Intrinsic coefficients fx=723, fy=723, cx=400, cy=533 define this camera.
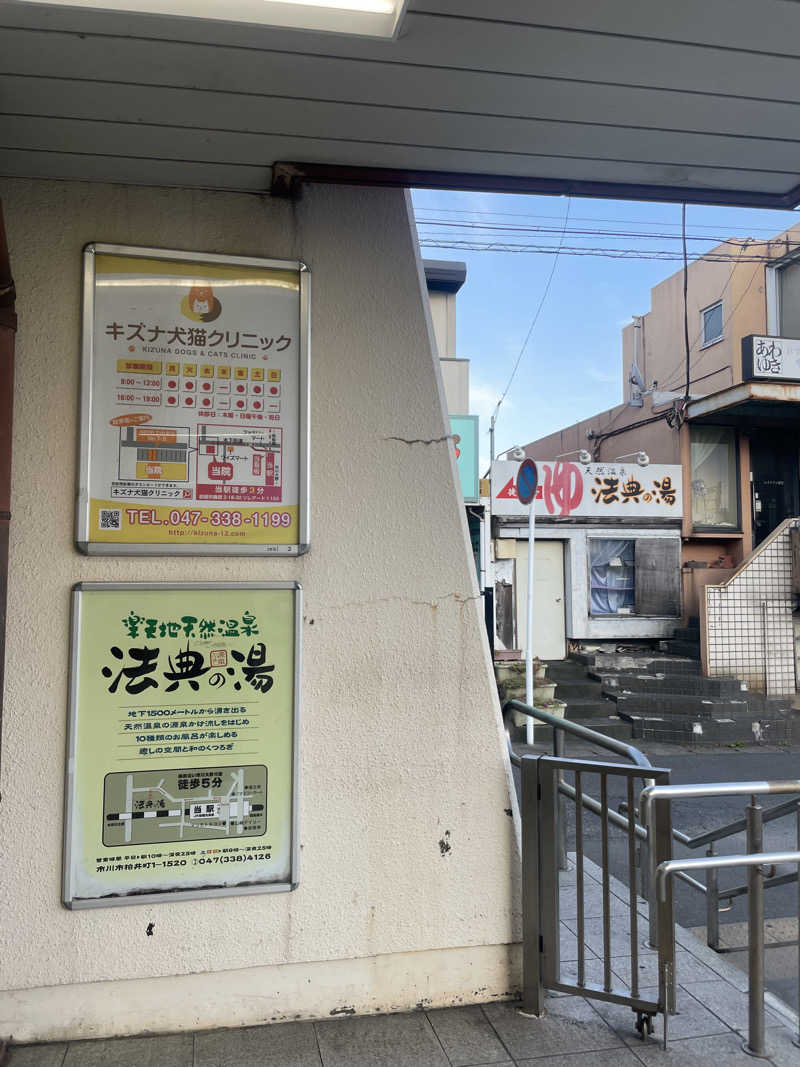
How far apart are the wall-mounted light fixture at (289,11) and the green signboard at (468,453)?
10.7 meters

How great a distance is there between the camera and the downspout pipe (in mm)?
2486

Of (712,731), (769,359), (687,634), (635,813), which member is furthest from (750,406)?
(635,813)

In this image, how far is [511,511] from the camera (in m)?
13.3

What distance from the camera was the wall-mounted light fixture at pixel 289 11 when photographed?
1914 millimetres

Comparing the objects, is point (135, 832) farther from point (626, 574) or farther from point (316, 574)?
point (626, 574)

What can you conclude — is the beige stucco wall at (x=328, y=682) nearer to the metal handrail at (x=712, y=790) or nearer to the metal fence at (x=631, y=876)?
the metal fence at (x=631, y=876)

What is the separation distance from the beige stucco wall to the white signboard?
1036 centimetres

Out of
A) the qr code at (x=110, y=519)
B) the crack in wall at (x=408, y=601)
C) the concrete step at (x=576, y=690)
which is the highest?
the qr code at (x=110, y=519)

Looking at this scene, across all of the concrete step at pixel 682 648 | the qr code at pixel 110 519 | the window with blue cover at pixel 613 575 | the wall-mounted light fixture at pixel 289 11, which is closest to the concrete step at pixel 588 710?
the concrete step at pixel 682 648

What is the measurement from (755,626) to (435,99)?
12137 mm

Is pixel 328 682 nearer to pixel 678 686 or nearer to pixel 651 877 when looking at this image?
pixel 651 877

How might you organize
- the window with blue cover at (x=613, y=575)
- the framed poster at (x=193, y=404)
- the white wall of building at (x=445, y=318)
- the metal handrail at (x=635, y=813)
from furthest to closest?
the white wall of building at (x=445, y=318)
the window with blue cover at (x=613, y=575)
the metal handrail at (x=635, y=813)
the framed poster at (x=193, y=404)

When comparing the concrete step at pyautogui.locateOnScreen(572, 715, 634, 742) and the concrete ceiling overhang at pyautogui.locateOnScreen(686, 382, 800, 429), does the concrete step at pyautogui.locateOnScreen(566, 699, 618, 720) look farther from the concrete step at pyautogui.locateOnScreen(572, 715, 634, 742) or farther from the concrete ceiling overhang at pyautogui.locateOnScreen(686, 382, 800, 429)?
the concrete ceiling overhang at pyautogui.locateOnScreen(686, 382, 800, 429)

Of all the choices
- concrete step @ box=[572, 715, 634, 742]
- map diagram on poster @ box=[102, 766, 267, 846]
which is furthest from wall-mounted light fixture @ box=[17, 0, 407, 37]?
concrete step @ box=[572, 715, 634, 742]
